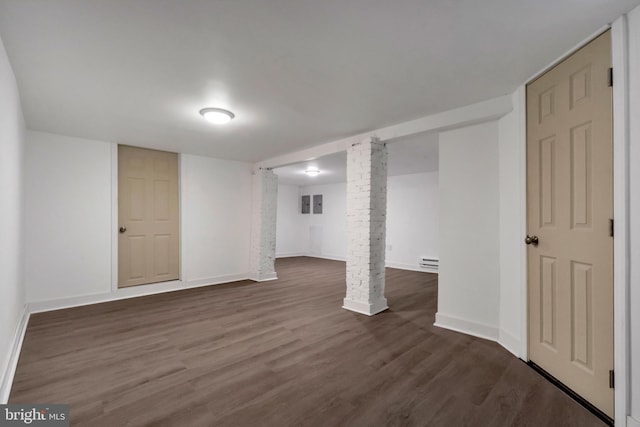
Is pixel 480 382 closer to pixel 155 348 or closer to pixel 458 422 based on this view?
pixel 458 422

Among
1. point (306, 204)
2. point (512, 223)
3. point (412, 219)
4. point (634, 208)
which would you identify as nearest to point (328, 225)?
point (306, 204)

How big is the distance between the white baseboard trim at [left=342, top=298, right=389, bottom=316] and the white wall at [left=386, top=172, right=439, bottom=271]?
3.46 metres

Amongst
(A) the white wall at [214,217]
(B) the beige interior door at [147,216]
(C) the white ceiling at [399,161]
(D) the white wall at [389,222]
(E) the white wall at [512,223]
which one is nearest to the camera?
(E) the white wall at [512,223]

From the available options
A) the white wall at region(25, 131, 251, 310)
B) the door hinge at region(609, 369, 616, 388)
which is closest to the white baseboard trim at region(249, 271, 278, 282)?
the white wall at region(25, 131, 251, 310)

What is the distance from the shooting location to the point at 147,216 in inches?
197

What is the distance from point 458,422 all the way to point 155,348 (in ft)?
8.66

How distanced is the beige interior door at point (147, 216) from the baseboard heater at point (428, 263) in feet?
17.8

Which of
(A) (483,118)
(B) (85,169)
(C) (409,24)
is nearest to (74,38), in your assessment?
(C) (409,24)

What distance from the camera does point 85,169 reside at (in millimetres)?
4301

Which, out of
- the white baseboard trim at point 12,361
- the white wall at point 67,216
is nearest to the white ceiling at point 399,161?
the white wall at point 67,216

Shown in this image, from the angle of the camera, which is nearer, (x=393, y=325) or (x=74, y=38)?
(x=74, y=38)

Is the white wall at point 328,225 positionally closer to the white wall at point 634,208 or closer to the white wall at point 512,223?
the white wall at point 512,223

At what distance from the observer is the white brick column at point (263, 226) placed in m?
5.89

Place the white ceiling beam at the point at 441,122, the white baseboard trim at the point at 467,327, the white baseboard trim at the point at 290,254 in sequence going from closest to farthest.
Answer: the white ceiling beam at the point at 441,122, the white baseboard trim at the point at 467,327, the white baseboard trim at the point at 290,254
